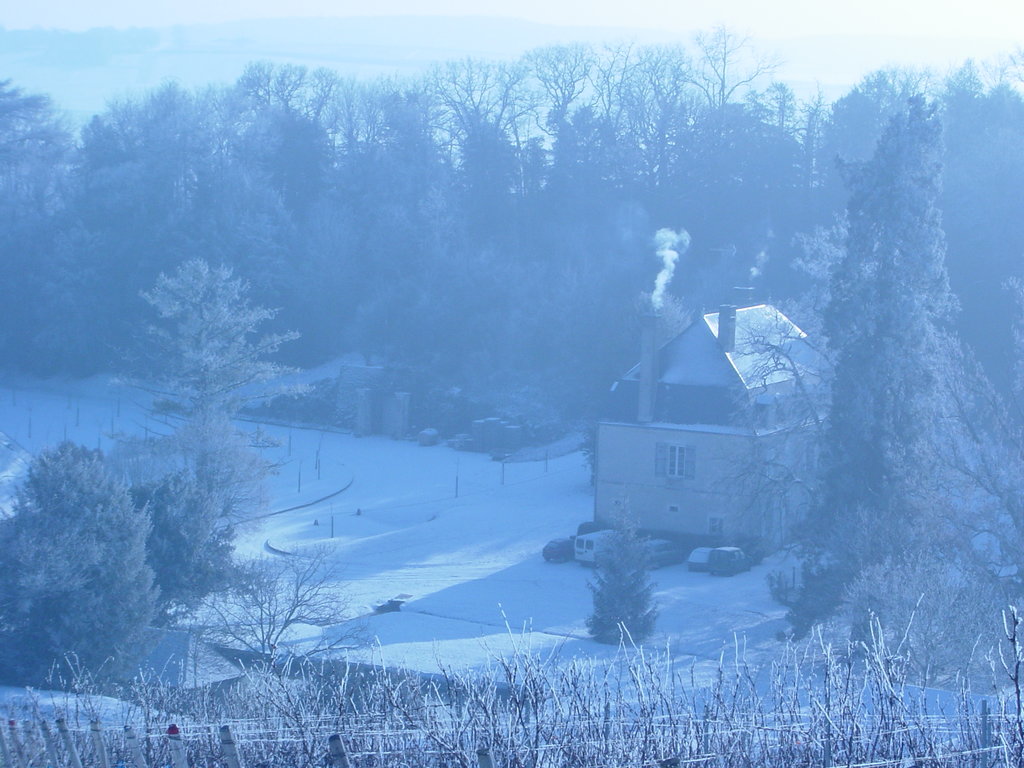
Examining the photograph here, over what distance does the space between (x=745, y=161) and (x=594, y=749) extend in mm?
37691

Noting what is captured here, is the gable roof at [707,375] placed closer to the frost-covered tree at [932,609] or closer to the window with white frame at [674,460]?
the window with white frame at [674,460]

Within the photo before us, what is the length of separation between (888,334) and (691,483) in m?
5.46

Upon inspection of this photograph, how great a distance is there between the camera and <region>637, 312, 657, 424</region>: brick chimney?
2108 cm

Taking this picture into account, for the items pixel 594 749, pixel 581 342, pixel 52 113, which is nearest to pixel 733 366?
pixel 581 342

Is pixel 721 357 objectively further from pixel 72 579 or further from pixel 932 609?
pixel 72 579

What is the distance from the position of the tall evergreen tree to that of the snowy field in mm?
2213

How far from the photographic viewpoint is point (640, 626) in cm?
1462

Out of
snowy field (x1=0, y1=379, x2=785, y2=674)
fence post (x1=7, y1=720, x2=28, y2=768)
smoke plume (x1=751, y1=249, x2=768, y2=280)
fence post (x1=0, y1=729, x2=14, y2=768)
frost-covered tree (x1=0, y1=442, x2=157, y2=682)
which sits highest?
smoke plume (x1=751, y1=249, x2=768, y2=280)

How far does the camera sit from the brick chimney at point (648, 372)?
21078 millimetres

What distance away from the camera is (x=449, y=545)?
2067 cm

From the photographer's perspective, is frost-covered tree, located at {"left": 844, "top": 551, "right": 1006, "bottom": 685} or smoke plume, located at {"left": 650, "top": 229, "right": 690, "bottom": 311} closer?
frost-covered tree, located at {"left": 844, "top": 551, "right": 1006, "bottom": 685}

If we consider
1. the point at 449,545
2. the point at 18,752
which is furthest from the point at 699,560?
the point at 18,752

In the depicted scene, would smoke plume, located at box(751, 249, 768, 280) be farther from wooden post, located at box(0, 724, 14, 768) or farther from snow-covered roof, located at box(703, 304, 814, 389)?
wooden post, located at box(0, 724, 14, 768)

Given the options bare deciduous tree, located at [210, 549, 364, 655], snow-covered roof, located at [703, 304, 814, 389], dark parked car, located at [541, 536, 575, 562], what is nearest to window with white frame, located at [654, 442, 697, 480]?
snow-covered roof, located at [703, 304, 814, 389]
